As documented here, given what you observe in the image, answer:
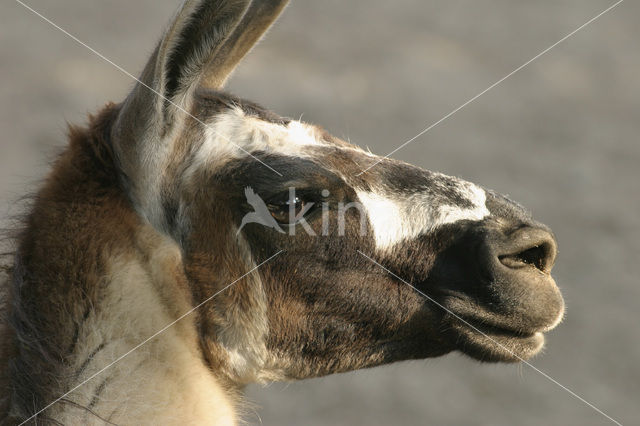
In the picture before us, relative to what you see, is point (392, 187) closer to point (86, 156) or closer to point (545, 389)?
point (86, 156)

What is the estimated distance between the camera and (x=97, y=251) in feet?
8.78

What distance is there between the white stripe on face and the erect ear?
0.64 metres

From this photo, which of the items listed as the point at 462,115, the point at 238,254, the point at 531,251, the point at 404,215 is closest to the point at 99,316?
the point at 238,254

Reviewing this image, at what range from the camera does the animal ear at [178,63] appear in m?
2.68

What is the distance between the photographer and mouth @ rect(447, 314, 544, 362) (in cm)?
292

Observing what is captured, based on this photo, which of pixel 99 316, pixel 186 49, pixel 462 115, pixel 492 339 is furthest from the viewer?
pixel 462 115

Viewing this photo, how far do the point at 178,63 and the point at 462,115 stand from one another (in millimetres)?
8694

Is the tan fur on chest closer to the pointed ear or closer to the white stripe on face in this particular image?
the pointed ear

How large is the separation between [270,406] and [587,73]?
713cm

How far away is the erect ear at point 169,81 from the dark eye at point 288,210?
40cm

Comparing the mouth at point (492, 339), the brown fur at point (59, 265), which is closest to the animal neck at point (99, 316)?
the brown fur at point (59, 265)

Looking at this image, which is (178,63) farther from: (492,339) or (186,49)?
(492,339)

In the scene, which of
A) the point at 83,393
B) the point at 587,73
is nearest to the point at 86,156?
the point at 83,393

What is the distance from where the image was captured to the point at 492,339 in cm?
293
